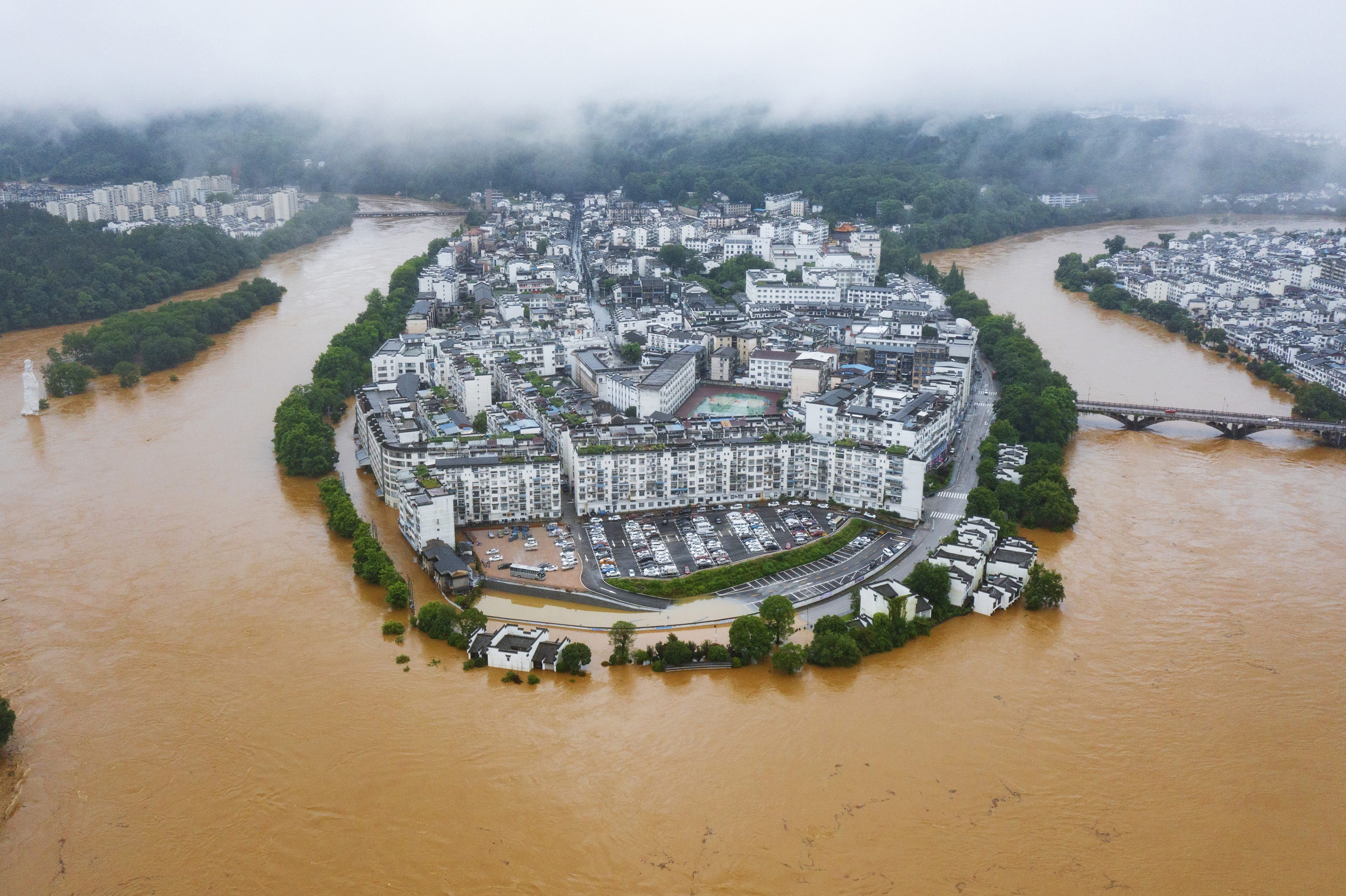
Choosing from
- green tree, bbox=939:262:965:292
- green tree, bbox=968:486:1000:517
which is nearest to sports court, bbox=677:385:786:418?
green tree, bbox=968:486:1000:517

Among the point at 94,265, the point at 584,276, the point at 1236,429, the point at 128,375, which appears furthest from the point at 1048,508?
the point at 94,265

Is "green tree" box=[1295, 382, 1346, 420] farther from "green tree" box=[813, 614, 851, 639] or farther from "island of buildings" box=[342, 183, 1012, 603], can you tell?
"green tree" box=[813, 614, 851, 639]

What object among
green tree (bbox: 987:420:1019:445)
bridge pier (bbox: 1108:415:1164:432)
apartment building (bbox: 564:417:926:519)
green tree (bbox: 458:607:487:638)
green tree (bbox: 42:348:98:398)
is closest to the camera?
green tree (bbox: 458:607:487:638)

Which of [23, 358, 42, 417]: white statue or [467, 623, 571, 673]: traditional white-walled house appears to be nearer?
[467, 623, 571, 673]: traditional white-walled house

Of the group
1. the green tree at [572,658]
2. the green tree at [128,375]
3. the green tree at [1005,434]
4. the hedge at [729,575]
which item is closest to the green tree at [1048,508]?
the green tree at [1005,434]

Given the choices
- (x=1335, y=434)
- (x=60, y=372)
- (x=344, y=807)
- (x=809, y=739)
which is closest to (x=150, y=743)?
(x=344, y=807)

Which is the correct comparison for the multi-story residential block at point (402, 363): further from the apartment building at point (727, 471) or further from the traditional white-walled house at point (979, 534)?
the traditional white-walled house at point (979, 534)
